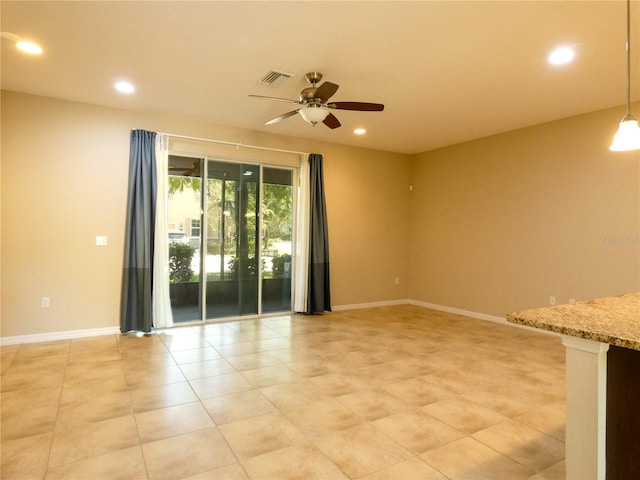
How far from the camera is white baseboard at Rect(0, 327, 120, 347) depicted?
3.97 meters

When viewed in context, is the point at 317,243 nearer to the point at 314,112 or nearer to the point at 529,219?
the point at 314,112

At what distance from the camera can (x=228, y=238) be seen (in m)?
5.30

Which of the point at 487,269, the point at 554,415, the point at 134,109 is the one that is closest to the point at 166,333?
the point at 134,109

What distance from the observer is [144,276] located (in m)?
4.47

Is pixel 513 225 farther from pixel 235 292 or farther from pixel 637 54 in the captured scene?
pixel 235 292

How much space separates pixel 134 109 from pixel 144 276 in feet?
6.98

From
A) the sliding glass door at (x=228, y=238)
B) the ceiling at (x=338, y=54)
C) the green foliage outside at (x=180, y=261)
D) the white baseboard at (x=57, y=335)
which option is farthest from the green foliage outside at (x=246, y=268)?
the ceiling at (x=338, y=54)

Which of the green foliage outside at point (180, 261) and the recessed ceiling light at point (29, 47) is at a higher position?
the recessed ceiling light at point (29, 47)

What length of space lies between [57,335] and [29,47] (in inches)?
121

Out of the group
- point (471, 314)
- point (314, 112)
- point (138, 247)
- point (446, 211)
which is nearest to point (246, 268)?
point (138, 247)

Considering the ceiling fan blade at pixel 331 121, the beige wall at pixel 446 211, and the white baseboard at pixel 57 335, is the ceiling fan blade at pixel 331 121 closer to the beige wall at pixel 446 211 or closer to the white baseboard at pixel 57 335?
the beige wall at pixel 446 211

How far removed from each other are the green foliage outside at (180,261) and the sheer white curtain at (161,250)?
252 millimetres

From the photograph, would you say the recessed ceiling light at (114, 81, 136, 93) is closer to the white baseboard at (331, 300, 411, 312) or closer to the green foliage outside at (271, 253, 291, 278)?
the green foliage outside at (271, 253, 291, 278)

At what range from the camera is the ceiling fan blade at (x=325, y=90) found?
299cm
